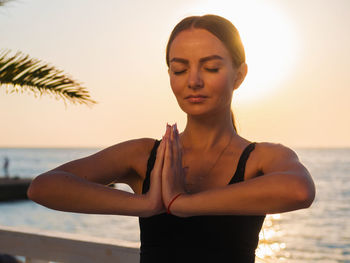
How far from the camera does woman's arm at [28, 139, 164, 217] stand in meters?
1.40

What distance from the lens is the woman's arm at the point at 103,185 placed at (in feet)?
4.60

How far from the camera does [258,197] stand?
1.29 meters

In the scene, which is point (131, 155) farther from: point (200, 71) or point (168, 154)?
point (200, 71)

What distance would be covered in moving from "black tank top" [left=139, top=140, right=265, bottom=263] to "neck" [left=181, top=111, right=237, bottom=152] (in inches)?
5.2

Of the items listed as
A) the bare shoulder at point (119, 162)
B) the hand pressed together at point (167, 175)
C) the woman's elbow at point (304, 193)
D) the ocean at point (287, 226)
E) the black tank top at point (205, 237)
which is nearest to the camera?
the woman's elbow at point (304, 193)

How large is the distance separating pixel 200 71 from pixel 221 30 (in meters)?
0.14

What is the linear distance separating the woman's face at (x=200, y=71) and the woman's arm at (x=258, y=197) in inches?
11.3

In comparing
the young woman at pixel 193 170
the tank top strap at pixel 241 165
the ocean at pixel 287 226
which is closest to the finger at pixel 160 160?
the young woman at pixel 193 170

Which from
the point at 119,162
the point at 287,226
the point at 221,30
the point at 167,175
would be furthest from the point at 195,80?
the point at 287,226

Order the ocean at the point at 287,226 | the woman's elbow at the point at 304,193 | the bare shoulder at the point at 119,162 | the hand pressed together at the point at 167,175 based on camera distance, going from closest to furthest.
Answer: the woman's elbow at the point at 304,193
the hand pressed together at the point at 167,175
the bare shoulder at the point at 119,162
the ocean at the point at 287,226

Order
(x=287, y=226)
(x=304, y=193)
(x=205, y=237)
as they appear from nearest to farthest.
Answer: (x=304, y=193) < (x=205, y=237) < (x=287, y=226)

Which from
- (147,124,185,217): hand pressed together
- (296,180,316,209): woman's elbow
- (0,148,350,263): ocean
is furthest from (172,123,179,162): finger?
(0,148,350,263): ocean

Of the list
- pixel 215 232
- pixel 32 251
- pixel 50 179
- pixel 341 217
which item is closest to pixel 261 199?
pixel 215 232

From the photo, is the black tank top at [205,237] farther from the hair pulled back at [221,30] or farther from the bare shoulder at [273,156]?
the hair pulled back at [221,30]
